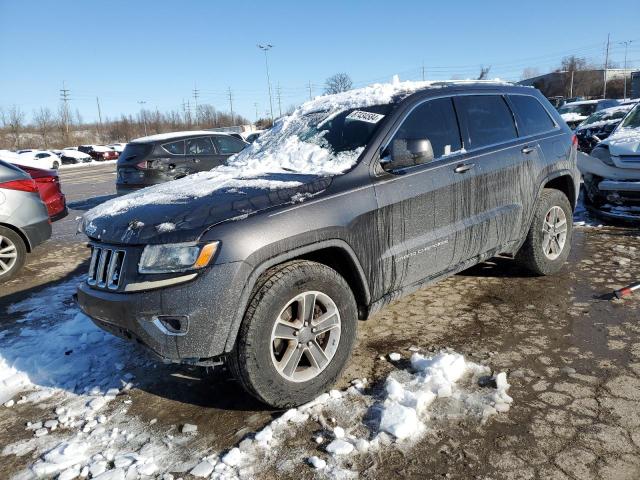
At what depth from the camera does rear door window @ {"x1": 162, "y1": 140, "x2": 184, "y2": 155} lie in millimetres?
9312

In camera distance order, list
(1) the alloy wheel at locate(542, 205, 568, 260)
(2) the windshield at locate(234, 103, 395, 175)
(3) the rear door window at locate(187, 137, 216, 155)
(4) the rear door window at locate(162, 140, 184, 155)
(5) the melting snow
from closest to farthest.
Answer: (5) the melting snow, (2) the windshield at locate(234, 103, 395, 175), (1) the alloy wheel at locate(542, 205, 568, 260), (4) the rear door window at locate(162, 140, 184, 155), (3) the rear door window at locate(187, 137, 216, 155)

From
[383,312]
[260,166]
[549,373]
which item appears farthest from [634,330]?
[260,166]

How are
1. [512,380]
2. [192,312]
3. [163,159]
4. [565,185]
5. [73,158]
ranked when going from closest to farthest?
[192,312]
[512,380]
[565,185]
[163,159]
[73,158]

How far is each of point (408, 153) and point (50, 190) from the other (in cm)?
602

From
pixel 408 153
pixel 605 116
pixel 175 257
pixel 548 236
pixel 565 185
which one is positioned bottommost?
pixel 548 236

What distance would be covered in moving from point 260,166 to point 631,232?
513cm

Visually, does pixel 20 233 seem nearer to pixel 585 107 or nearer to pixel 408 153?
pixel 408 153

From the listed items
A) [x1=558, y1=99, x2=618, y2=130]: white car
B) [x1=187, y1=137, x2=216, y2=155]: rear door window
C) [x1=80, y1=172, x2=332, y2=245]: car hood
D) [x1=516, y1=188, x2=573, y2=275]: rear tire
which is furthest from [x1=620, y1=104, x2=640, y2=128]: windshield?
[x1=558, y1=99, x2=618, y2=130]: white car

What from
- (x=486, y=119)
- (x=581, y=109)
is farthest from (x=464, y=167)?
(x=581, y=109)

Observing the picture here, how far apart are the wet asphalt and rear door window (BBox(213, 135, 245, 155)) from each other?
218 inches

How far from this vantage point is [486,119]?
4.10 meters

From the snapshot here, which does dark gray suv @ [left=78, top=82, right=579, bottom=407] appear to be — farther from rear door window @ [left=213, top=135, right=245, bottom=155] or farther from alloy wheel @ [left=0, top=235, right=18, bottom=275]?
rear door window @ [left=213, top=135, right=245, bottom=155]

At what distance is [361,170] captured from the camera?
3145 millimetres

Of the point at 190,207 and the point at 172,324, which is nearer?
the point at 172,324
